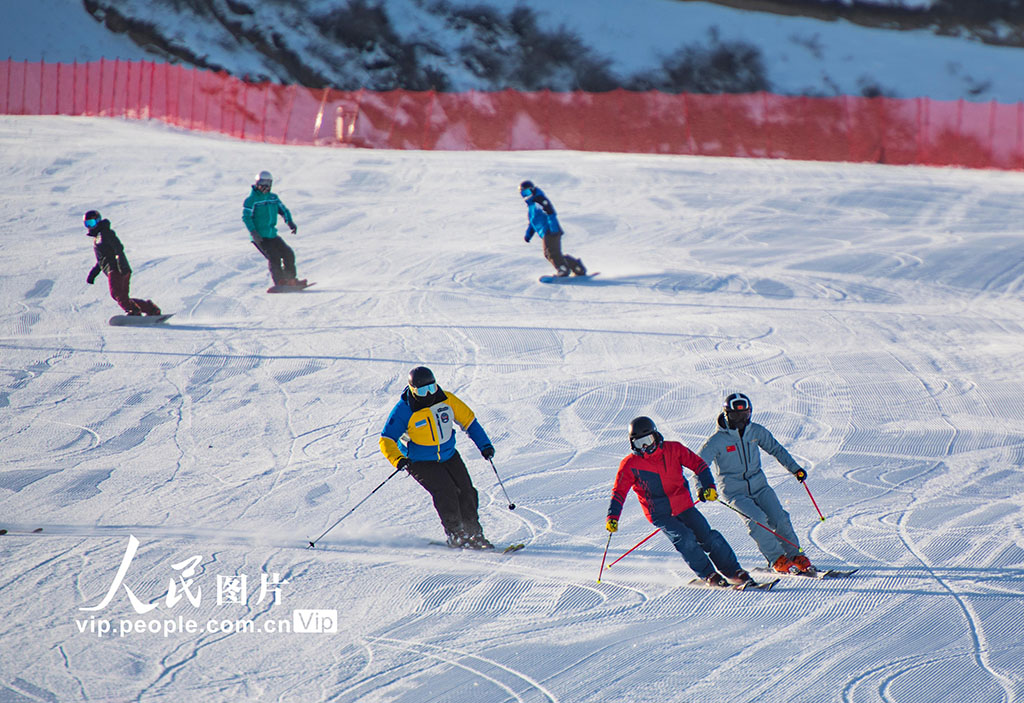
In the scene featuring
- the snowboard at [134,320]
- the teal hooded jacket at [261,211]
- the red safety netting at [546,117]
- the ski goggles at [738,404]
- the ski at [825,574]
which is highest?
the red safety netting at [546,117]

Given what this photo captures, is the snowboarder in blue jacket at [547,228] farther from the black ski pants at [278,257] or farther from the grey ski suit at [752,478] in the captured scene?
the grey ski suit at [752,478]

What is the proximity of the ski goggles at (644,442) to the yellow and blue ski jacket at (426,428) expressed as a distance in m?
1.18

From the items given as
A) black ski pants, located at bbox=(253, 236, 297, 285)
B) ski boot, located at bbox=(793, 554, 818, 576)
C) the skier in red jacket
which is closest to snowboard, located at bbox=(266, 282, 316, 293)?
black ski pants, located at bbox=(253, 236, 297, 285)

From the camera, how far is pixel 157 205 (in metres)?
19.3

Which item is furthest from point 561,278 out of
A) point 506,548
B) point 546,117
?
point 546,117

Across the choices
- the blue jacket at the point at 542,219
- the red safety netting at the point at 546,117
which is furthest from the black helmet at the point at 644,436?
the red safety netting at the point at 546,117

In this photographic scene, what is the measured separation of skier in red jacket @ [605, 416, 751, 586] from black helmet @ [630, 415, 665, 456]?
0.03m

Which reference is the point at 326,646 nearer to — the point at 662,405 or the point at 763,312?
the point at 662,405

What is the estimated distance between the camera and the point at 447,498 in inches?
264

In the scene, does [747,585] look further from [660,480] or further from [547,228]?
[547,228]

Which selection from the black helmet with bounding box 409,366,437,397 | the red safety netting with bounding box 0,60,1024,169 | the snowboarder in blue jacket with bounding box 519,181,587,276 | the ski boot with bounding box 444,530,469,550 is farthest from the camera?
the red safety netting with bounding box 0,60,1024,169

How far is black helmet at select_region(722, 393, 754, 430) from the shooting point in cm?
601

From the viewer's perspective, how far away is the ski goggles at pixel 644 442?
5.84 metres

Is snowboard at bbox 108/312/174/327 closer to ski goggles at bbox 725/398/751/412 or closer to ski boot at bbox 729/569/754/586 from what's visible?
ski goggles at bbox 725/398/751/412
